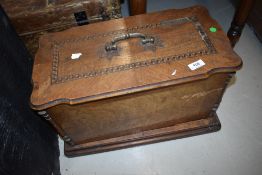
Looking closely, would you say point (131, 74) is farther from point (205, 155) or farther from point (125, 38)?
point (205, 155)

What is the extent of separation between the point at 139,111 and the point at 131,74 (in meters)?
0.24

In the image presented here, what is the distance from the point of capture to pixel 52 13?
135cm

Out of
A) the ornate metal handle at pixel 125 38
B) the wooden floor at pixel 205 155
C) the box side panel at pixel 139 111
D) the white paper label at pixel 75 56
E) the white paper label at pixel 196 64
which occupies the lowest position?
the wooden floor at pixel 205 155

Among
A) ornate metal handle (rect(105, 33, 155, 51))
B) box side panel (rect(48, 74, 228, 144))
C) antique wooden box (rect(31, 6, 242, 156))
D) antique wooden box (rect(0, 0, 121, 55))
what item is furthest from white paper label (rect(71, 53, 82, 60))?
antique wooden box (rect(0, 0, 121, 55))

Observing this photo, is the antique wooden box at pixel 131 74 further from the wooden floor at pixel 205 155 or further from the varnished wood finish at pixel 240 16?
the varnished wood finish at pixel 240 16

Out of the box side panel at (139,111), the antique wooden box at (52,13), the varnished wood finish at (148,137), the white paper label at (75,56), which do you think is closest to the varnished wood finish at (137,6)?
the antique wooden box at (52,13)

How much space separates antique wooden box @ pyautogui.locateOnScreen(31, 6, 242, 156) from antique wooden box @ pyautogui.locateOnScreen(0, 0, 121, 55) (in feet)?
0.67

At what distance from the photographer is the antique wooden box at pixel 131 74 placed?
987mm

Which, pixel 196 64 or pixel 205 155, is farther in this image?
pixel 205 155

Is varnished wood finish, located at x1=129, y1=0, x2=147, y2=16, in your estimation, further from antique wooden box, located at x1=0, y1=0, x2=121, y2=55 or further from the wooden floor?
the wooden floor

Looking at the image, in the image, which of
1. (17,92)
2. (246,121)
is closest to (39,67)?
(17,92)

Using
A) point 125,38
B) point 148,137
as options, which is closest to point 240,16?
point 125,38

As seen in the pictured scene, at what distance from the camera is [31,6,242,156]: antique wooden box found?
987mm

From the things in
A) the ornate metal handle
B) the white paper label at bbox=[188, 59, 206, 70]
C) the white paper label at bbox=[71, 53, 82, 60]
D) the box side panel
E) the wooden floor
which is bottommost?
the wooden floor
